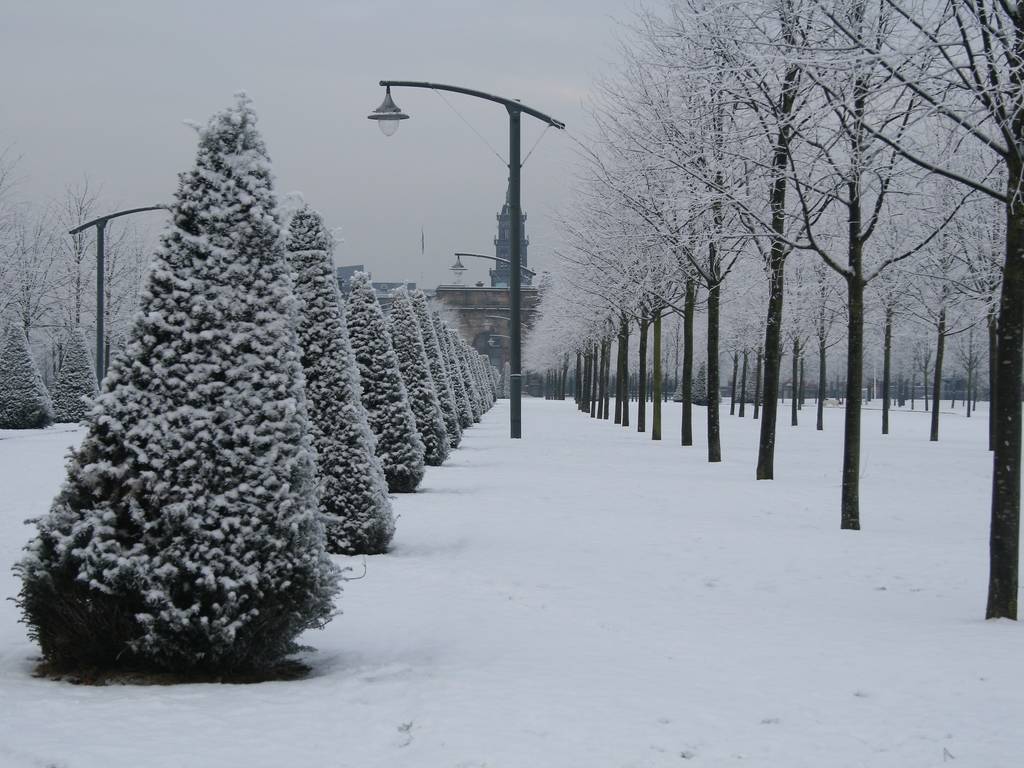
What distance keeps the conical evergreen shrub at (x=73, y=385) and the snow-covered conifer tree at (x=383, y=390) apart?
75.4ft

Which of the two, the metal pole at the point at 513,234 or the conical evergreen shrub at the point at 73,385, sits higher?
the metal pole at the point at 513,234

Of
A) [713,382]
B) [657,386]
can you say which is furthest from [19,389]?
[713,382]

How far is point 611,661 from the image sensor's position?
636cm

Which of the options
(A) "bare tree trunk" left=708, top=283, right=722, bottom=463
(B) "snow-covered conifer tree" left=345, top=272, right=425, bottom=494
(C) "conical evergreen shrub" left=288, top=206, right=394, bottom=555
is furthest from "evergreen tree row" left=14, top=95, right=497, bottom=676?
(A) "bare tree trunk" left=708, top=283, right=722, bottom=463

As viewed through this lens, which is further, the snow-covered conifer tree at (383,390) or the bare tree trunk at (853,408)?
the snow-covered conifer tree at (383,390)

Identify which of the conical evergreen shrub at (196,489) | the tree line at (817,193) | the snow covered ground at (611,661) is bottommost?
the snow covered ground at (611,661)

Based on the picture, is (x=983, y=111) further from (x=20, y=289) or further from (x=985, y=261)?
(x=20, y=289)

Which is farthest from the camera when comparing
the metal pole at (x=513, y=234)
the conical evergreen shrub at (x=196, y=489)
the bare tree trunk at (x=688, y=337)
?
the bare tree trunk at (x=688, y=337)

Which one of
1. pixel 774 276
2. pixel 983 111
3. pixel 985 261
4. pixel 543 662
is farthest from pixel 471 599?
Result: pixel 985 261

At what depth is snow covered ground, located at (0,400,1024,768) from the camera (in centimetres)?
471

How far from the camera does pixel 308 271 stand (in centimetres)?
1007

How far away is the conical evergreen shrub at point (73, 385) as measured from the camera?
112ft

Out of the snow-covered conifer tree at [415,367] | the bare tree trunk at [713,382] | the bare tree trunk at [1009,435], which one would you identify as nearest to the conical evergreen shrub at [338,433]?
the bare tree trunk at [1009,435]

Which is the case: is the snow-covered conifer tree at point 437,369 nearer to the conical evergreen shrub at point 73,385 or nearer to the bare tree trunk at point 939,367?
the bare tree trunk at point 939,367
